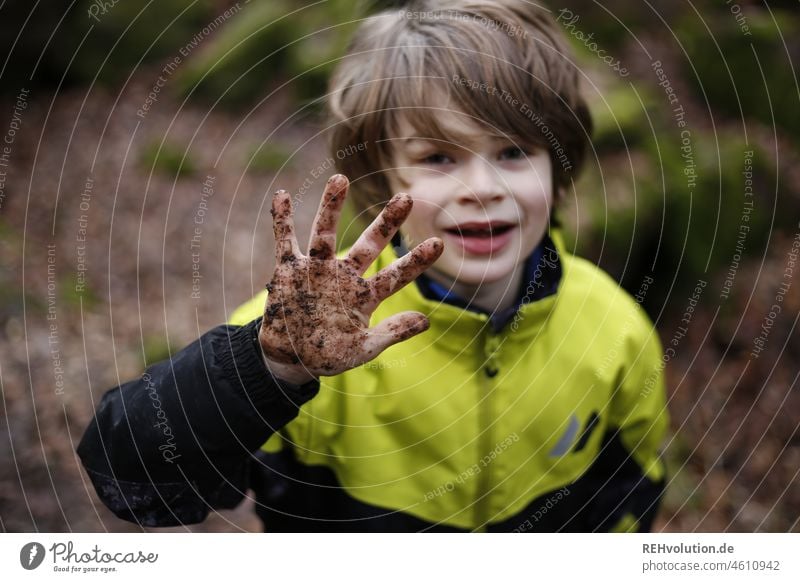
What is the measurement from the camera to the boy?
0.96m

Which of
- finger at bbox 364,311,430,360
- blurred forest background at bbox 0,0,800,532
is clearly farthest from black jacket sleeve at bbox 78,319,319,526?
blurred forest background at bbox 0,0,800,532

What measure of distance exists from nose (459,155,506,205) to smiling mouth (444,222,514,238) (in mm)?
41

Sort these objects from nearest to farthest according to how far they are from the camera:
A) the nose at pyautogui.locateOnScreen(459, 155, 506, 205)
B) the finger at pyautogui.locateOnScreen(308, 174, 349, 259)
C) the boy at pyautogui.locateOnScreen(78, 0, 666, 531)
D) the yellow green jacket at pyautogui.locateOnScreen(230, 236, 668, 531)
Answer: the finger at pyautogui.locateOnScreen(308, 174, 349, 259), the boy at pyautogui.locateOnScreen(78, 0, 666, 531), the nose at pyautogui.locateOnScreen(459, 155, 506, 205), the yellow green jacket at pyautogui.locateOnScreen(230, 236, 668, 531)

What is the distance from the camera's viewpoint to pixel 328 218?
0.85 meters

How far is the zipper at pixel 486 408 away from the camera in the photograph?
1.20 m

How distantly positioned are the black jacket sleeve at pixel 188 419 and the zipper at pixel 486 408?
386 millimetres

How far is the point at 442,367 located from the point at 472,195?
33 cm

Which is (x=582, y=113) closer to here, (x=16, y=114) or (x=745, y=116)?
(x=745, y=116)

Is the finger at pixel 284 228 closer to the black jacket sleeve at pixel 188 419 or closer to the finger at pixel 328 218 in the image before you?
the finger at pixel 328 218

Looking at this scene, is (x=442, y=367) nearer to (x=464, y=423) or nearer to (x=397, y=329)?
(x=464, y=423)

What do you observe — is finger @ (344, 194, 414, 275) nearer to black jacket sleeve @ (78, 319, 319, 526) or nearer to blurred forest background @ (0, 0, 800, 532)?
black jacket sleeve @ (78, 319, 319, 526)

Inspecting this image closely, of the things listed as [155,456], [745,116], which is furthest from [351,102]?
[745,116]
